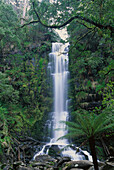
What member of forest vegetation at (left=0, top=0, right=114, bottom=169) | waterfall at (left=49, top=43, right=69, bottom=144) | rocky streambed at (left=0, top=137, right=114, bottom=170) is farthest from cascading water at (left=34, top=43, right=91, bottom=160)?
rocky streambed at (left=0, top=137, right=114, bottom=170)

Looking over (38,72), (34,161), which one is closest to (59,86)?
(38,72)

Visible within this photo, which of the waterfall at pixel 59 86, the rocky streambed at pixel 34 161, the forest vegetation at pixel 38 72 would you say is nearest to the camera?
the rocky streambed at pixel 34 161

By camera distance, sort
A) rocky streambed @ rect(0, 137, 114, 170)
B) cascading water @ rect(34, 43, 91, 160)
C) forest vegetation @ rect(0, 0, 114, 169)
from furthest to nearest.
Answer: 1. cascading water @ rect(34, 43, 91, 160)
2. forest vegetation @ rect(0, 0, 114, 169)
3. rocky streambed @ rect(0, 137, 114, 170)

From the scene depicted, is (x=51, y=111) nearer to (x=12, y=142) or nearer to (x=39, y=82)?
(x=39, y=82)

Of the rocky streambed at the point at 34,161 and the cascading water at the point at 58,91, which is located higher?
the cascading water at the point at 58,91

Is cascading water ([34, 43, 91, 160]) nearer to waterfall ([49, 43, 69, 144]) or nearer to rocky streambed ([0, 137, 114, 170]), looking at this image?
waterfall ([49, 43, 69, 144])

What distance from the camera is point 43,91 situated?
39.3 feet

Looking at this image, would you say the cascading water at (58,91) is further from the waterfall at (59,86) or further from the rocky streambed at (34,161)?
the rocky streambed at (34,161)

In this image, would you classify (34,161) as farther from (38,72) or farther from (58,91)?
(38,72)

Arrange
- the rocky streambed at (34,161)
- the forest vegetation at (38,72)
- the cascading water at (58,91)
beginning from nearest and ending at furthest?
the rocky streambed at (34,161), the forest vegetation at (38,72), the cascading water at (58,91)

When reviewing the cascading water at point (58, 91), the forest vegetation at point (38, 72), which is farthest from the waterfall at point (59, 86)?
the forest vegetation at point (38, 72)

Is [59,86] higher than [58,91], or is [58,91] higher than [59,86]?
[59,86]

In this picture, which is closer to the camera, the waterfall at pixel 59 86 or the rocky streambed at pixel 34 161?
the rocky streambed at pixel 34 161

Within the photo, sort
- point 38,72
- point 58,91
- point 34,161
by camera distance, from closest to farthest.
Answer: point 34,161 < point 38,72 < point 58,91
